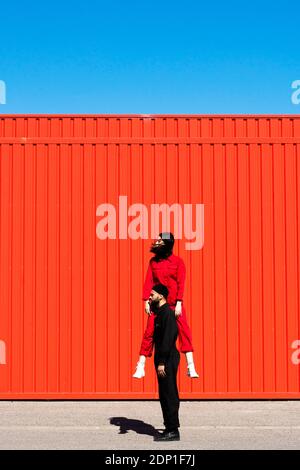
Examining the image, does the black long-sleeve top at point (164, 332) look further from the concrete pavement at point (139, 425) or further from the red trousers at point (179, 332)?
the concrete pavement at point (139, 425)

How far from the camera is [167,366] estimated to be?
694 centimetres

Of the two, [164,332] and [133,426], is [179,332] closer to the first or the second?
[164,332]

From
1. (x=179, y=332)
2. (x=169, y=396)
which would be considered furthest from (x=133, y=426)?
(x=179, y=332)

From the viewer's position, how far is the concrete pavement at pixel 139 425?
22.7 ft

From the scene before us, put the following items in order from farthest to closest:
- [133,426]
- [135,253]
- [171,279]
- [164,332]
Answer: [135,253]
[133,426]
[171,279]
[164,332]

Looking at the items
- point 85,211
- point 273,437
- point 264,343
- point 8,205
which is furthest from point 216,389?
point 8,205

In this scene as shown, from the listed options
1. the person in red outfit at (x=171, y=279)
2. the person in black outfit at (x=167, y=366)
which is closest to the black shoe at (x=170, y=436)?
the person in black outfit at (x=167, y=366)

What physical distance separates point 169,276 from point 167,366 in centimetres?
96

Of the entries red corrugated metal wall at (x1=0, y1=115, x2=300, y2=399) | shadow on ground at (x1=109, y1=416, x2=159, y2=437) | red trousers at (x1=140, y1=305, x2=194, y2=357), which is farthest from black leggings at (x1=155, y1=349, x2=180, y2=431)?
red corrugated metal wall at (x1=0, y1=115, x2=300, y2=399)

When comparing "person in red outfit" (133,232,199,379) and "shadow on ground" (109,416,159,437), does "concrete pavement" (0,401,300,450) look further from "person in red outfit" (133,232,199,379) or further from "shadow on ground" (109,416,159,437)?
"person in red outfit" (133,232,199,379)

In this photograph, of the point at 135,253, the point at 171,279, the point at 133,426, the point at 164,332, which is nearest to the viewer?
the point at 164,332

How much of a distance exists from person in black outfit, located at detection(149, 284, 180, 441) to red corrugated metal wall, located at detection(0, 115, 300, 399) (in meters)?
2.64

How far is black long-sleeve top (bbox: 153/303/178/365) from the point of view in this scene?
22.7 feet
